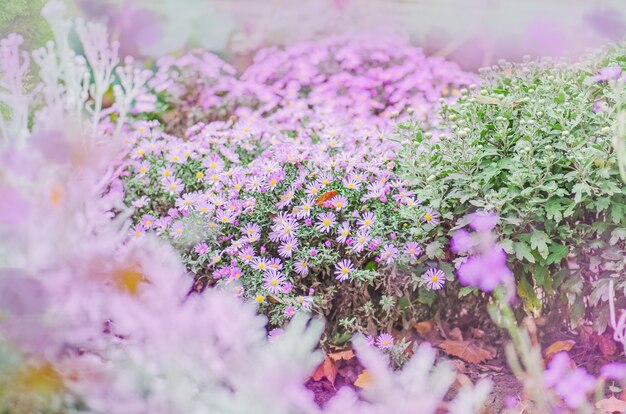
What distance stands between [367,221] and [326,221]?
144mm

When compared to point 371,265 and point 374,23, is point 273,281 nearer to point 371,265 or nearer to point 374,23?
point 371,265

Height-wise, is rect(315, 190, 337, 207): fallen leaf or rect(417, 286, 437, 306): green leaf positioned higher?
rect(315, 190, 337, 207): fallen leaf

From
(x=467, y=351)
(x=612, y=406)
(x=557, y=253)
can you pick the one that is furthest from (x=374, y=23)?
(x=612, y=406)

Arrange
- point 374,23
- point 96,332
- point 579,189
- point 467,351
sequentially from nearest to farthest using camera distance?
point 96,332, point 579,189, point 467,351, point 374,23

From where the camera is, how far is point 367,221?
256 centimetres

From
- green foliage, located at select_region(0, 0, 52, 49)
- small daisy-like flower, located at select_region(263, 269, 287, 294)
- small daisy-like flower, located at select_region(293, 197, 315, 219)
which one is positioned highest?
green foliage, located at select_region(0, 0, 52, 49)

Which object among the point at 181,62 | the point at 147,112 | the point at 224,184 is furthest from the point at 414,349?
the point at 181,62

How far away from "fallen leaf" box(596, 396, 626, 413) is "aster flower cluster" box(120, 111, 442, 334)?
76cm

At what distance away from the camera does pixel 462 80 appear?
15.0 ft

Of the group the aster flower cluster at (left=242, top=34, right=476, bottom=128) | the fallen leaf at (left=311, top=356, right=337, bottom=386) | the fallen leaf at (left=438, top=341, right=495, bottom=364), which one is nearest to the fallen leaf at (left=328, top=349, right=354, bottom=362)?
the fallen leaf at (left=311, top=356, right=337, bottom=386)

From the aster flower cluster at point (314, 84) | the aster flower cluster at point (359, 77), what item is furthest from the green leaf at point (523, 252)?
the aster flower cluster at point (359, 77)

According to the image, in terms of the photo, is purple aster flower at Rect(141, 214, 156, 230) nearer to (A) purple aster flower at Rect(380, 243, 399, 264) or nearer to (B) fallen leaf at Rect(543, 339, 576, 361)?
(A) purple aster flower at Rect(380, 243, 399, 264)

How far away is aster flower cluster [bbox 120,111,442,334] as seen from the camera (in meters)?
2.54

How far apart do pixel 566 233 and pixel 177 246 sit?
4.57 ft
